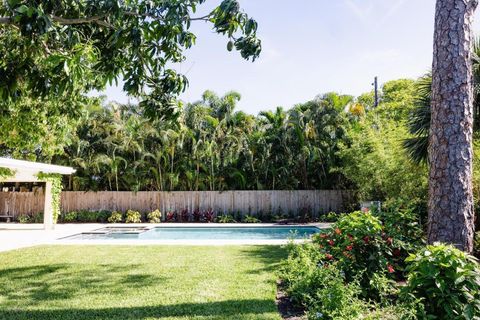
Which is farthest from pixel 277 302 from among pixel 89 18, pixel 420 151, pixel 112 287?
pixel 420 151

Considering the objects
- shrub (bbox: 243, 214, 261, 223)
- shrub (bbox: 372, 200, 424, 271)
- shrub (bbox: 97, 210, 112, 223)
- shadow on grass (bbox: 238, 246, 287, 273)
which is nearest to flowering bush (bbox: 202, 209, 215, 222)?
shrub (bbox: 243, 214, 261, 223)

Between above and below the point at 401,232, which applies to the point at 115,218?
below

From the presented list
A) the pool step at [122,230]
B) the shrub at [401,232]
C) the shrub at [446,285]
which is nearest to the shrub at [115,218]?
the pool step at [122,230]

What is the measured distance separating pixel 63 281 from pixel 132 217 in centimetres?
1317

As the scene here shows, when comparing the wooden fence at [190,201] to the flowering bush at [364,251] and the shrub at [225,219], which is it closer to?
the shrub at [225,219]

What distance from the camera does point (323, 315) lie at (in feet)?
13.3

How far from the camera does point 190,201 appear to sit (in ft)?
69.3

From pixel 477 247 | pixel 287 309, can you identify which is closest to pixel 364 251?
pixel 287 309

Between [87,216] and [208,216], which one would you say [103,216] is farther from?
[208,216]

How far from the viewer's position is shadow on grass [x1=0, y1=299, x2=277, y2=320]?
4.81 m

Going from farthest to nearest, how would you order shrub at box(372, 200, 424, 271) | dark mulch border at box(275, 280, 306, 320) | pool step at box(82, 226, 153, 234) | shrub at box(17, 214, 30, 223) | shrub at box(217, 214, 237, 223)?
shrub at box(17, 214, 30, 223)
shrub at box(217, 214, 237, 223)
pool step at box(82, 226, 153, 234)
shrub at box(372, 200, 424, 271)
dark mulch border at box(275, 280, 306, 320)

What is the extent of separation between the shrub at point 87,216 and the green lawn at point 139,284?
9.93 m

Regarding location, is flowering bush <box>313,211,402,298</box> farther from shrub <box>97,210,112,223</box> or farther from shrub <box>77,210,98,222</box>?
shrub <box>77,210,98,222</box>

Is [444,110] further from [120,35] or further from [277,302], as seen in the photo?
[120,35]
